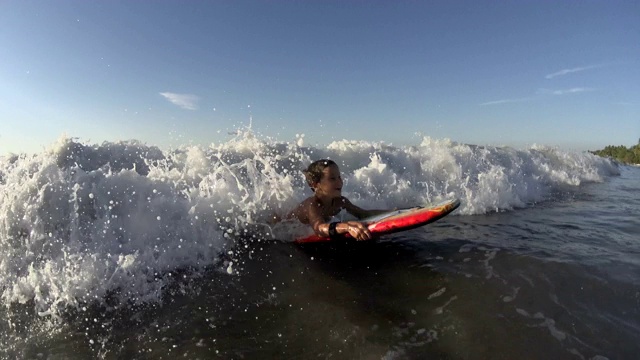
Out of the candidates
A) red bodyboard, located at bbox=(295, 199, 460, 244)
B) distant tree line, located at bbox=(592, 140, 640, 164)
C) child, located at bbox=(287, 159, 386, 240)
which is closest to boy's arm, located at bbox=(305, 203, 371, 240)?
child, located at bbox=(287, 159, 386, 240)

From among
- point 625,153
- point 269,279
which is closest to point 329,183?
point 269,279

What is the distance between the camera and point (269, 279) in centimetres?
426

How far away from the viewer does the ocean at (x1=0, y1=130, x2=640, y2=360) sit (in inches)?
114

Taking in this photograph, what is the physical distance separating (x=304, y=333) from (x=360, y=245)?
2.56 m

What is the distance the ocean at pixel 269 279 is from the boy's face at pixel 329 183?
2.64 ft

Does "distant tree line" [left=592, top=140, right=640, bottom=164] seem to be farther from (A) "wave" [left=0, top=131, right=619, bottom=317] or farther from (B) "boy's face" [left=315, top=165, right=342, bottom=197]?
(B) "boy's face" [left=315, top=165, right=342, bottom=197]

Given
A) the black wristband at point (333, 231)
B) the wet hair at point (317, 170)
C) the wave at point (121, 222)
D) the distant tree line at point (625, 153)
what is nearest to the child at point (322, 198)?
the wet hair at point (317, 170)

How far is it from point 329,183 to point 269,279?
1757mm

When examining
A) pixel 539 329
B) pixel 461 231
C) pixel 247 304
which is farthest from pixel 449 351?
pixel 461 231

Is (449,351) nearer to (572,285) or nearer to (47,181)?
(572,285)

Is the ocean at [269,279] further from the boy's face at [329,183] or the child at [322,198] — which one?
the boy's face at [329,183]

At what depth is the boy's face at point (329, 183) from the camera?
536 centimetres

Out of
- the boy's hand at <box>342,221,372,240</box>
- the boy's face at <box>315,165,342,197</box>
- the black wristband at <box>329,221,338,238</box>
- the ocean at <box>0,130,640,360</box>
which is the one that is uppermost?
the boy's face at <box>315,165,342,197</box>

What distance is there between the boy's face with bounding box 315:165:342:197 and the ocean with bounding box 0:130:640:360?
2.64 feet
